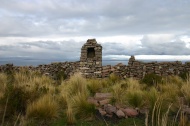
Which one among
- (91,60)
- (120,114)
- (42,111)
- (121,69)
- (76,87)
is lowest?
(120,114)

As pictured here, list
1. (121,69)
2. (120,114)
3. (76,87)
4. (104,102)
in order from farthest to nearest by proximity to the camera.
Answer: (121,69) → (76,87) → (104,102) → (120,114)

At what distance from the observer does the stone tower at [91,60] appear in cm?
1446

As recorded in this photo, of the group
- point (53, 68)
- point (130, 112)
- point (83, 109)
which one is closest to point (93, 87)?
point (83, 109)

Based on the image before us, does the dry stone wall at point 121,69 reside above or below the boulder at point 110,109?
above

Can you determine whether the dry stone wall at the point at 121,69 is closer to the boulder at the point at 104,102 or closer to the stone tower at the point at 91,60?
the stone tower at the point at 91,60

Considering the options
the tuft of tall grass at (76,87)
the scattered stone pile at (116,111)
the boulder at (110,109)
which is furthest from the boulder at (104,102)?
the tuft of tall grass at (76,87)

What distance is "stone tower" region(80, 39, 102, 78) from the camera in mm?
14461

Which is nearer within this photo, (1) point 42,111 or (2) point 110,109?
(1) point 42,111

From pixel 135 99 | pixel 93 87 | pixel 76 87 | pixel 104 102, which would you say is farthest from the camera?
pixel 93 87

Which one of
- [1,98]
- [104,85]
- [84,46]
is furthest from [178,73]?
[1,98]

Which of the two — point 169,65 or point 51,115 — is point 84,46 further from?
point 51,115

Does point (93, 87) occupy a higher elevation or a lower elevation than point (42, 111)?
higher

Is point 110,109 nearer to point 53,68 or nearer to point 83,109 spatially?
point 83,109

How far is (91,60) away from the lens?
606 inches
